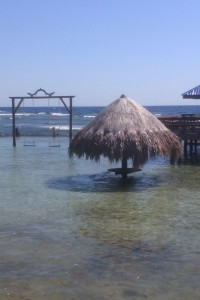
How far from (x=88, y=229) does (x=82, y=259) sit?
6.72ft

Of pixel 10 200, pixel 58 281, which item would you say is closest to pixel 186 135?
pixel 10 200

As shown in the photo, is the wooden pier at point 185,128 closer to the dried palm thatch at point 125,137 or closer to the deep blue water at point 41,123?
the dried palm thatch at point 125,137

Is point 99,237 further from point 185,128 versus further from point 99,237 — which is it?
point 185,128

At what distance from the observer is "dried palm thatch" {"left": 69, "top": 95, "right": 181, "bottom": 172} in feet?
51.9

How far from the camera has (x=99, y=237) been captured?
991cm

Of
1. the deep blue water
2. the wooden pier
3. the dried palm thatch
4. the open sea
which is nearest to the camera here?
the open sea

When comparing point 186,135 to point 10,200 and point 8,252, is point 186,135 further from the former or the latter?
point 8,252

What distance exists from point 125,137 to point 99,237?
6.42 metres

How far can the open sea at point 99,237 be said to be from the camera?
287 inches

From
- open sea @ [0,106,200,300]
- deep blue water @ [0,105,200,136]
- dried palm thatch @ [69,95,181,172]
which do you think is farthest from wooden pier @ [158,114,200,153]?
deep blue water @ [0,105,200,136]

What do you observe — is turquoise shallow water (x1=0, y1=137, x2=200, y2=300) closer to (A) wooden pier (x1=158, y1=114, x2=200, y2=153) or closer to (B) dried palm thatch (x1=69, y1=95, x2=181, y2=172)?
(B) dried palm thatch (x1=69, y1=95, x2=181, y2=172)

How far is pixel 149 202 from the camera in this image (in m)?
13.4

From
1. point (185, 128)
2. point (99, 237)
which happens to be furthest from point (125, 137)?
point (185, 128)

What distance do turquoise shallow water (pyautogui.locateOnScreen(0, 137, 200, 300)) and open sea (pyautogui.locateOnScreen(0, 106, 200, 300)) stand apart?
2 centimetres
